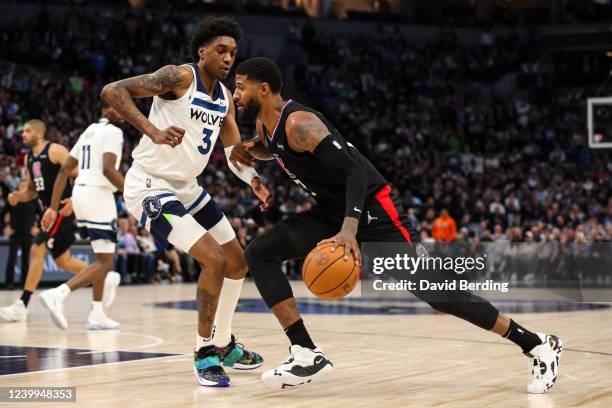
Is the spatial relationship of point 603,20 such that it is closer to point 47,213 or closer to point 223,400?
point 47,213

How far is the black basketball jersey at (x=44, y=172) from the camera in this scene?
9.97 meters

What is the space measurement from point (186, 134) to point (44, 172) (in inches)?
173

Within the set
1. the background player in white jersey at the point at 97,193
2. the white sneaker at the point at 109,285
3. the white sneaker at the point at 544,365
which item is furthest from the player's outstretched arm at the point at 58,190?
the white sneaker at the point at 544,365

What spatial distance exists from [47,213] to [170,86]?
139 inches

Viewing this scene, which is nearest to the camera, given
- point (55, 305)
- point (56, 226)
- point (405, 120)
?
point (55, 305)

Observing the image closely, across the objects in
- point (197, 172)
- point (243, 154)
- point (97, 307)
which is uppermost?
point (243, 154)

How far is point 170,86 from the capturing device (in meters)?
5.80

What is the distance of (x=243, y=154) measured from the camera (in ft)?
20.0

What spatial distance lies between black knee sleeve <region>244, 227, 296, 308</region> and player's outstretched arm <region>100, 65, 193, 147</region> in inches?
29.5

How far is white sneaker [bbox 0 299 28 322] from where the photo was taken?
9.75 meters

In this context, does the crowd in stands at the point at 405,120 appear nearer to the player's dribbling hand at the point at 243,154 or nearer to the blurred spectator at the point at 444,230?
the blurred spectator at the point at 444,230

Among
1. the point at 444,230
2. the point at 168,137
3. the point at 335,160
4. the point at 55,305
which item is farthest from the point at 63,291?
the point at 444,230

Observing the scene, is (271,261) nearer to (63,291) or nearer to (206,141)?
(206,141)

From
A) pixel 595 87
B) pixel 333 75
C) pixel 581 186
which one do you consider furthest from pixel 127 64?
pixel 595 87
